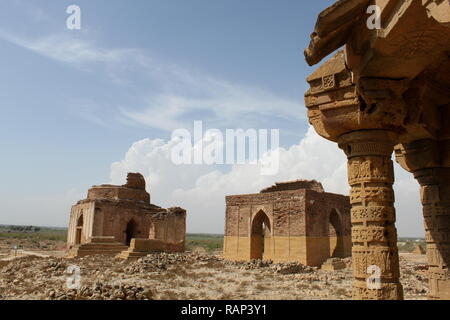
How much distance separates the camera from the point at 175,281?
1379 cm

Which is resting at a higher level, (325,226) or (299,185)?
(299,185)

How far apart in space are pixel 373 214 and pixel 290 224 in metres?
17.4

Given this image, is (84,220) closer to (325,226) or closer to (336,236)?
(325,226)

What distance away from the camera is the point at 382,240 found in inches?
173

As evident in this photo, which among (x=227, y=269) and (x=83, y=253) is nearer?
(x=227, y=269)

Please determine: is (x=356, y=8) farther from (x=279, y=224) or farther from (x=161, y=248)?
(x=161, y=248)

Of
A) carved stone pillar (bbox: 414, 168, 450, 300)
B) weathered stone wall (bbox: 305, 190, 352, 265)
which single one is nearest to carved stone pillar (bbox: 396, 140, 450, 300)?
carved stone pillar (bbox: 414, 168, 450, 300)

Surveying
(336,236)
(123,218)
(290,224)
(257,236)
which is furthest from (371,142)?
(123,218)

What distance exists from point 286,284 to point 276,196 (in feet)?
29.5

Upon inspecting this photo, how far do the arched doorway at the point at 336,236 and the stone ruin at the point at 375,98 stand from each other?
748 inches

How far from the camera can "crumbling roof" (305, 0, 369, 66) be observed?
381cm

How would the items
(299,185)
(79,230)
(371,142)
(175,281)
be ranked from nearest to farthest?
1. (371,142)
2. (175,281)
3. (299,185)
4. (79,230)
